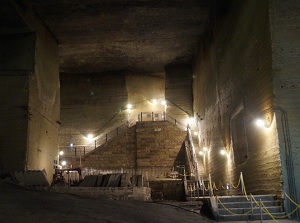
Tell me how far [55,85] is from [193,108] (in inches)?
423

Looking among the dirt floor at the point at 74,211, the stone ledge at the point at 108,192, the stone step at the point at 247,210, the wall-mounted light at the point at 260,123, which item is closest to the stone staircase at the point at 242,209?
the stone step at the point at 247,210

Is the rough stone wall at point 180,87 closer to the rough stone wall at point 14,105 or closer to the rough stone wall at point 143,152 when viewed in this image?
the rough stone wall at point 143,152

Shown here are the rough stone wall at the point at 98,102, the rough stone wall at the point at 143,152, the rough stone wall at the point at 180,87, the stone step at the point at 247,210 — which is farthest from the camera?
the rough stone wall at the point at 98,102

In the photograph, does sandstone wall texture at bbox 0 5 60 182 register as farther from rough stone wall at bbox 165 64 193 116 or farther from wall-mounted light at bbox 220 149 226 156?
rough stone wall at bbox 165 64 193 116

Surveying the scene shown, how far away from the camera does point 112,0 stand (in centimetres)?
1848

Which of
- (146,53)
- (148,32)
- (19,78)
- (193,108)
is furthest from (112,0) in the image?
(193,108)

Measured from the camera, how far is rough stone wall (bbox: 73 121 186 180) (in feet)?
76.7

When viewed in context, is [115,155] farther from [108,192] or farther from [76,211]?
[76,211]

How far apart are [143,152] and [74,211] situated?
15.7 meters

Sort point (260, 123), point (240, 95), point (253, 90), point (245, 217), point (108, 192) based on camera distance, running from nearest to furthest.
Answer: point (245, 217) → point (260, 123) → point (108, 192) → point (253, 90) → point (240, 95)

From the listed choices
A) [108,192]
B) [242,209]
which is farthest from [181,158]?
[242,209]

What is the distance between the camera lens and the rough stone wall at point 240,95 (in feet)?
38.6

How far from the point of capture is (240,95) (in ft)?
A: 48.4

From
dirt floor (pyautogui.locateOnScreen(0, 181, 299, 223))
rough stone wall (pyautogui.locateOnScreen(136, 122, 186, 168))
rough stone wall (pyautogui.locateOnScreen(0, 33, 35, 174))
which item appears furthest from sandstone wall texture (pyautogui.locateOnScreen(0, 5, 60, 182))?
dirt floor (pyautogui.locateOnScreen(0, 181, 299, 223))
